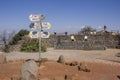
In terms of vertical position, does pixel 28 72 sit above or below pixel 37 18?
below

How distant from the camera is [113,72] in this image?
37.2ft

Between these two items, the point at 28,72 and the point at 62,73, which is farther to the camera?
the point at 62,73

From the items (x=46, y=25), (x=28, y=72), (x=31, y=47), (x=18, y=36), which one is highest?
(x=46, y=25)

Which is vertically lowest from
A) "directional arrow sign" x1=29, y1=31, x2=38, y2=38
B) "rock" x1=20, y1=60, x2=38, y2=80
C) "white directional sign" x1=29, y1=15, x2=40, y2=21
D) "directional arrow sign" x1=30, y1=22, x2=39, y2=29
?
"rock" x1=20, y1=60, x2=38, y2=80

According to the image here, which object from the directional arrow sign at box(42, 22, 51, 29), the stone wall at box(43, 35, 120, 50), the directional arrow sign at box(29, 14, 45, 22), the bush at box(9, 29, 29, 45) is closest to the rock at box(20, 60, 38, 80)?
the directional arrow sign at box(42, 22, 51, 29)

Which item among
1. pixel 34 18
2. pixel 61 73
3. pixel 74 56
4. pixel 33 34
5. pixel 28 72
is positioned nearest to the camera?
pixel 28 72

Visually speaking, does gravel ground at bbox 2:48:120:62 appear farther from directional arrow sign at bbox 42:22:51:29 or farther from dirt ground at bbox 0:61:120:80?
dirt ground at bbox 0:61:120:80

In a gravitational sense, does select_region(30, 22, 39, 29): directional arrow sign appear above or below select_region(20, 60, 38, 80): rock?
above

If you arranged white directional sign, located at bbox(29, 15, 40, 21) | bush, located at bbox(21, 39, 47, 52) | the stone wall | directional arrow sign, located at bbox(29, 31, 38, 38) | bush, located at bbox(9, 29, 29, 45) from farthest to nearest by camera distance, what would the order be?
bush, located at bbox(9, 29, 29, 45) → the stone wall → bush, located at bbox(21, 39, 47, 52) → directional arrow sign, located at bbox(29, 31, 38, 38) → white directional sign, located at bbox(29, 15, 40, 21)

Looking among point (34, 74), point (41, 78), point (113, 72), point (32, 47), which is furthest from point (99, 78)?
point (32, 47)

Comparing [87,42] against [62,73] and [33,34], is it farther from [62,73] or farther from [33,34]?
[62,73]

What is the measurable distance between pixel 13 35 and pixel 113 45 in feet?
47.9

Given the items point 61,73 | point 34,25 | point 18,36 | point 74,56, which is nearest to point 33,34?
point 34,25

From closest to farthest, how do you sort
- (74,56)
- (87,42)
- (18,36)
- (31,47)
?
(74,56) → (31,47) → (87,42) → (18,36)
